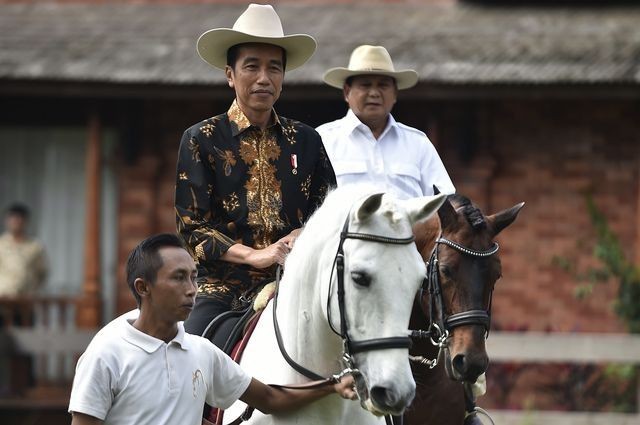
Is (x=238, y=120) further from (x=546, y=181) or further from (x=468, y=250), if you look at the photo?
(x=546, y=181)

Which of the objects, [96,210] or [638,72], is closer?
[638,72]

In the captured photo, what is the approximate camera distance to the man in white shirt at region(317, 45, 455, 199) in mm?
6926

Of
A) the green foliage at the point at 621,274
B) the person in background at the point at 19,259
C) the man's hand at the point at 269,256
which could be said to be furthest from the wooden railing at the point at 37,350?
the man's hand at the point at 269,256

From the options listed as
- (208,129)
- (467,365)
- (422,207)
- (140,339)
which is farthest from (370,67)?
(140,339)

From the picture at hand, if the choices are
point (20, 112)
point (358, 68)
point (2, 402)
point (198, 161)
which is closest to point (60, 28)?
point (20, 112)

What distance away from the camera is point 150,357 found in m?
4.45

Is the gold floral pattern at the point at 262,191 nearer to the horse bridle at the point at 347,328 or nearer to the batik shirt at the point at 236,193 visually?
the batik shirt at the point at 236,193

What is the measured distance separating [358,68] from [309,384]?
9.60 feet

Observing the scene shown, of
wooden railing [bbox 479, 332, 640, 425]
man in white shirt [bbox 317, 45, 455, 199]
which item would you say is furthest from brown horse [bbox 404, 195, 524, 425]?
wooden railing [bbox 479, 332, 640, 425]

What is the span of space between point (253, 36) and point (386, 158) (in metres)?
1.59

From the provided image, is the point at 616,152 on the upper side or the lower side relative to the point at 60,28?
lower

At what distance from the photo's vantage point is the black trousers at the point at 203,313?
17.9ft

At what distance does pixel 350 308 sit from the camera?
4539mm

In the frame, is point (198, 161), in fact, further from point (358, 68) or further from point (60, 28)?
point (60, 28)
